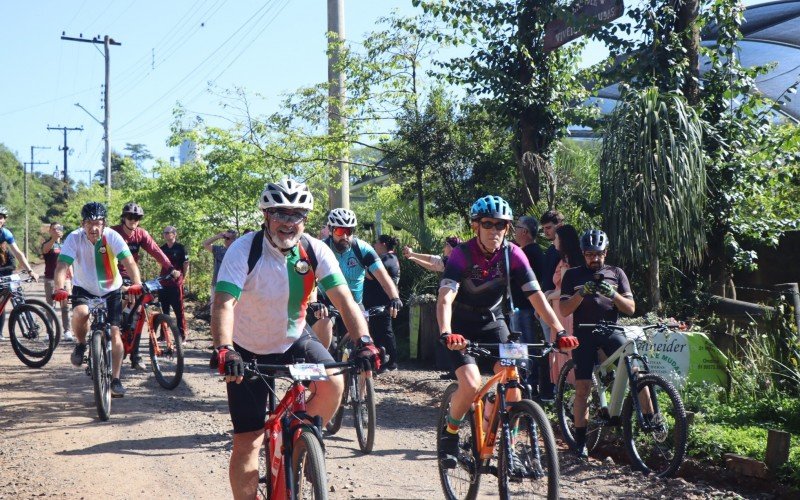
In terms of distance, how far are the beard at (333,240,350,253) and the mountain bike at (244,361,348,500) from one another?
445 centimetres

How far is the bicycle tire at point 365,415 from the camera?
7.75m

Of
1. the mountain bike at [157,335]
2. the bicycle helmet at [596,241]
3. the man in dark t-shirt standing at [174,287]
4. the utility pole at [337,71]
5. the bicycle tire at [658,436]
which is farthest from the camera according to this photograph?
the utility pole at [337,71]

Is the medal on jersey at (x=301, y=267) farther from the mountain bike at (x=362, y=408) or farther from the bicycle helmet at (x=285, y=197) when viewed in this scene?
the mountain bike at (x=362, y=408)

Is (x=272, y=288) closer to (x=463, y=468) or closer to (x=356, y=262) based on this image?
(x=463, y=468)

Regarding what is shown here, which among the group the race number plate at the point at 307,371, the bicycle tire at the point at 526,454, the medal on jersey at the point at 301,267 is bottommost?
Result: the bicycle tire at the point at 526,454

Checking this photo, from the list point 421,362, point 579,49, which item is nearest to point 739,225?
→ point 579,49

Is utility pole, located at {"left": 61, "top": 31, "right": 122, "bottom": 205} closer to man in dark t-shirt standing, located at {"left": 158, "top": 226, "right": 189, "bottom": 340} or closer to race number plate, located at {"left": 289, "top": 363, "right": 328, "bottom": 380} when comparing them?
man in dark t-shirt standing, located at {"left": 158, "top": 226, "right": 189, "bottom": 340}

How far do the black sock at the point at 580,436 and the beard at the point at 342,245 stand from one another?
121 inches

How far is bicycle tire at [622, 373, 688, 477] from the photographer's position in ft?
21.8

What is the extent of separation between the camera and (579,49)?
1331 cm

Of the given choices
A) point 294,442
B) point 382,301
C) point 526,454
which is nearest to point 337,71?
point 382,301

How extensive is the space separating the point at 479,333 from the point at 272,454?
6.97ft

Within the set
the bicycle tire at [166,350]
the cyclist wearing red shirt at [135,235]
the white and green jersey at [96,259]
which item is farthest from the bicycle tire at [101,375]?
the cyclist wearing red shirt at [135,235]

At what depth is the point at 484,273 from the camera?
621 cm
